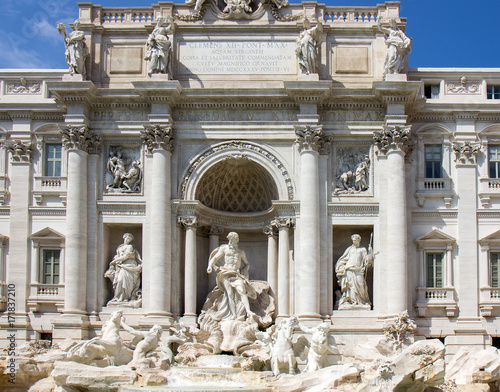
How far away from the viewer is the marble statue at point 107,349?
27.8 m

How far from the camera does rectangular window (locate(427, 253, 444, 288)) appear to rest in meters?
33.4

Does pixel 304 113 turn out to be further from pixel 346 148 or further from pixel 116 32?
pixel 116 32

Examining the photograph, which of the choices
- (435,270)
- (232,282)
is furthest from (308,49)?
(435,270)

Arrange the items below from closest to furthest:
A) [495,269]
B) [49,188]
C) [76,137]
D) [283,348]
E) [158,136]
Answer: [283,348] < [158,136] < [76,137] < [495,269] < [49,188]

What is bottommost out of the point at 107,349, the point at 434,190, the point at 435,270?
the point at 107,349

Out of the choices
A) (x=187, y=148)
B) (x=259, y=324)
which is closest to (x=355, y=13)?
(x=187, y=148)

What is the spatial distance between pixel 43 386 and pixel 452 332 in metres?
15.5

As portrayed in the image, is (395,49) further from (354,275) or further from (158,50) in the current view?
(158,50)

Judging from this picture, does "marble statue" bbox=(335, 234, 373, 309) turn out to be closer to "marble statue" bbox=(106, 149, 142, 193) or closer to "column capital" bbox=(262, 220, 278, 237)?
"column capital" bbox=(262, 220, 278, 237)

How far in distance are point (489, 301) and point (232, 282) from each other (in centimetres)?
1006

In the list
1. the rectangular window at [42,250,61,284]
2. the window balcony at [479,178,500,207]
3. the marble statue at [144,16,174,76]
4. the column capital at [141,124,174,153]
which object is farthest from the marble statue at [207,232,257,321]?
the window balcony at [479,178,500,207]

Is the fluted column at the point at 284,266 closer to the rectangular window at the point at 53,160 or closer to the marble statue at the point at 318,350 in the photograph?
the marble statue at the point at 318,350

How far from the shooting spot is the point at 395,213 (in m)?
32.1

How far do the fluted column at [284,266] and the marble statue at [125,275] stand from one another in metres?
5.49
